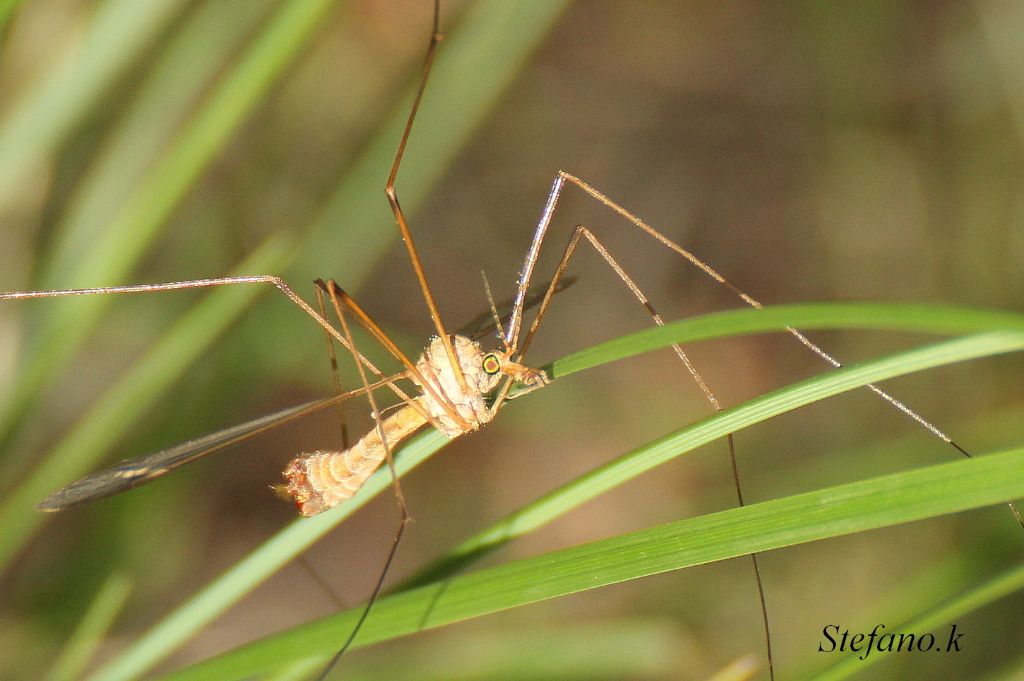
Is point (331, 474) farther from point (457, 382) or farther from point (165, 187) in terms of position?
point (165, 187)

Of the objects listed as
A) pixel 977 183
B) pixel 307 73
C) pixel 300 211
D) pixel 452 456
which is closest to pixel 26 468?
pixel 300 211

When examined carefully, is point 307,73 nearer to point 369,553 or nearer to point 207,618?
point 369,553

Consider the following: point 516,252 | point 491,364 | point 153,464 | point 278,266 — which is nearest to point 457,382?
point 491,364

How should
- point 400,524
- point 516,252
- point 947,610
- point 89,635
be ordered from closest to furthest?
point 947,610 → point 89,635 → point 400,524 → point 516,252

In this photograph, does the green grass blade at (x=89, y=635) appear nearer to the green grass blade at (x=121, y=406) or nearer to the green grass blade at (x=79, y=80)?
the green grass blade at (x=121, y=406)

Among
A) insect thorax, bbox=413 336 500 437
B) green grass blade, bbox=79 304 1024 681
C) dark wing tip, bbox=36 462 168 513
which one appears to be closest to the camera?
green grass blade, bbox=79 304 1024 681

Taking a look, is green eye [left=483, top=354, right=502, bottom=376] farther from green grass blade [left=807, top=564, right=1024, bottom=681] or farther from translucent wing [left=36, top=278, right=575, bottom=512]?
green grass blade [left=807, top=564, right=1024, bottom=681]

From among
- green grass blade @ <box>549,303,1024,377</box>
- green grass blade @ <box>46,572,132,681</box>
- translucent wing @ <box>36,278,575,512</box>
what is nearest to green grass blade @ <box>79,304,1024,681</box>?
green grass blade @ <box>549,303,1024,377</box>
